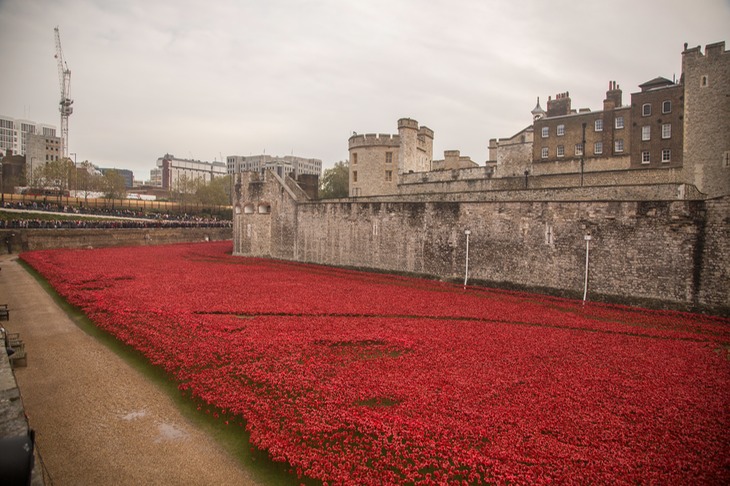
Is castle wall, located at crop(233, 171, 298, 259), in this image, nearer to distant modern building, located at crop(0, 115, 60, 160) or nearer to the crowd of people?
the crowd of people

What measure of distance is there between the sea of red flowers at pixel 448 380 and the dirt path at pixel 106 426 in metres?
0.81

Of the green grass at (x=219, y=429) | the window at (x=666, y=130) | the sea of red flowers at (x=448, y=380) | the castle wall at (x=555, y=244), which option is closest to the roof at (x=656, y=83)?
the window at (x=666, y=130)

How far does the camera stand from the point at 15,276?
26828 millimetres

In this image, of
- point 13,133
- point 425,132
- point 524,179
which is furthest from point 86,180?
point 13,133

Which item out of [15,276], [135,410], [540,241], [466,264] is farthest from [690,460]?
[15,276]

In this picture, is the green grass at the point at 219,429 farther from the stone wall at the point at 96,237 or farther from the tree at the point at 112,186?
the tree at the point at 112,186

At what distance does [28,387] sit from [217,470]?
648 centimetres

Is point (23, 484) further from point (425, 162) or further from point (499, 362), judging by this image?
point (425, 162)

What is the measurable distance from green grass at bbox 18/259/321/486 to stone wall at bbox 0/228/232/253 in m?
34.8

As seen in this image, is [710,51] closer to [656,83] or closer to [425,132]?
[656,83]

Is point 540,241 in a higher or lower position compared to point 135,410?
higher

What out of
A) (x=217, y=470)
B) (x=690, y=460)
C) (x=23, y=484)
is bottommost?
(x=217, y=470)

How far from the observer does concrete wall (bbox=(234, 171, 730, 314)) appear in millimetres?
18328

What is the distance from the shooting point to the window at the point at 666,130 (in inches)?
1641
